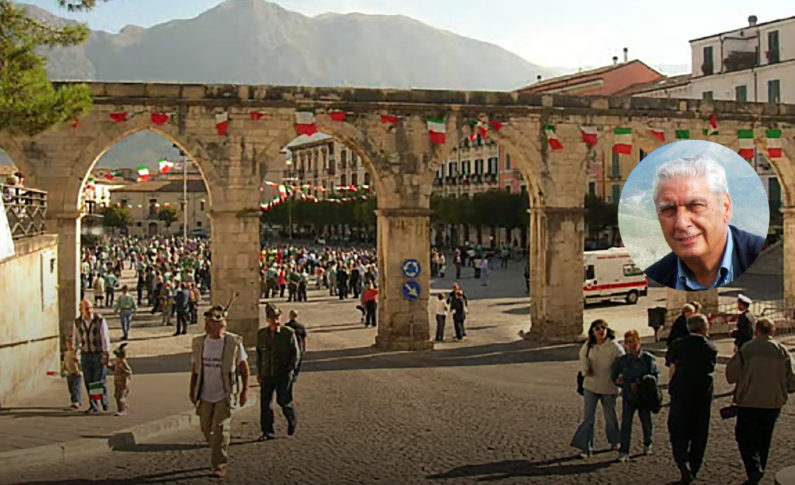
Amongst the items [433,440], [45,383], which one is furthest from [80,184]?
[433,440]

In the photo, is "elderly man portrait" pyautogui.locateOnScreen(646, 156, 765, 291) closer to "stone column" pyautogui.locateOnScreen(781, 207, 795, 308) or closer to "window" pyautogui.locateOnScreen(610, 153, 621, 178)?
"stone column" pyautogui.locateOnScreen(781, 207, 795, 308)

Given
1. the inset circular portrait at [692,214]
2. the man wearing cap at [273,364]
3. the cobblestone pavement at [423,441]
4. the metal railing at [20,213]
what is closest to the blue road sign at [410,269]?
the cobblestone pavement at [423,441]

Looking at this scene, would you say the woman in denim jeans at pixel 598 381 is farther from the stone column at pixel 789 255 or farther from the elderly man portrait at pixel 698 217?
the stone column at pixel 789 255

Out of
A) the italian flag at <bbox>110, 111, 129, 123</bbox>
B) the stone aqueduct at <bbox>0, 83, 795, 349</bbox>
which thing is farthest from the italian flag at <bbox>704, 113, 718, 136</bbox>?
the italian flag at <bbox>110, 111, 129, 123</bbox>

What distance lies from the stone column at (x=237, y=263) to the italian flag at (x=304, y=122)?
2031mm

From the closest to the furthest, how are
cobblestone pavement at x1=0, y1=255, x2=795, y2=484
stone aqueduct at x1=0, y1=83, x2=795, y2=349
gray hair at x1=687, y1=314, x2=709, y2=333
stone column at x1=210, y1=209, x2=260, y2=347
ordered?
gray hair at x1=687, y1=314, x2=709, y2=333, cobblestone pavement at x1=0, y1=255, x2=795, y2=484, stone aqueduct at x1=0, y1=83, x2=795, y2=349, stone column at x1=210, y1=209, x2=260, y2=347

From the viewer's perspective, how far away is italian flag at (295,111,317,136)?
1992 cm

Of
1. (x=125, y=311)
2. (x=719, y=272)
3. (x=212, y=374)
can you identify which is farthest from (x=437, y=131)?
(x=212, y=374)

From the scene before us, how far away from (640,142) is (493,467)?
1515 centimetres

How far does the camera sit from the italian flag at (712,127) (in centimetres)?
2269

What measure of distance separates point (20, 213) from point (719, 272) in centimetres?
1064

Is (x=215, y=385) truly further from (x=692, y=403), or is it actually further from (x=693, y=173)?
(x=693, y=173)

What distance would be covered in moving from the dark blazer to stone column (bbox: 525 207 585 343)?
971 centimetres

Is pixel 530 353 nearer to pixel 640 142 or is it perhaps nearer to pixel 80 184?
pixel 640 142
